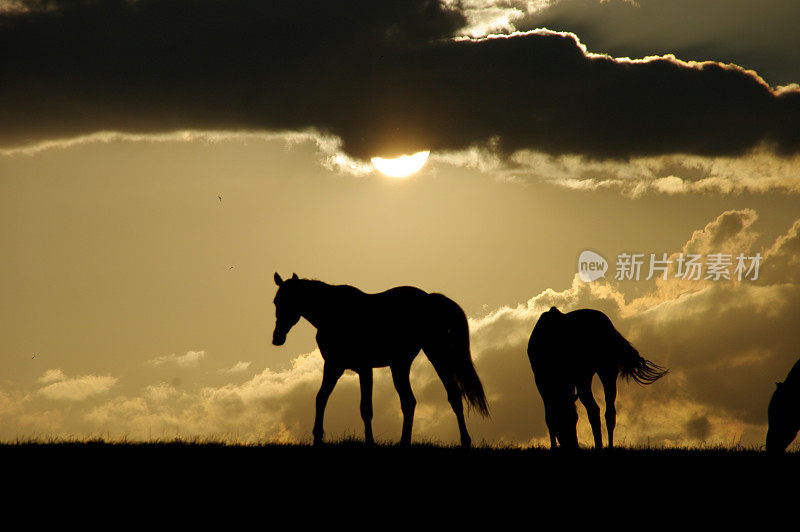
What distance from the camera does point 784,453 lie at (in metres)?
14.6

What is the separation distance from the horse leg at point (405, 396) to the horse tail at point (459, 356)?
2.68 ft

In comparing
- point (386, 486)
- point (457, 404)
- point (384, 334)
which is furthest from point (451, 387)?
point (386, 486)

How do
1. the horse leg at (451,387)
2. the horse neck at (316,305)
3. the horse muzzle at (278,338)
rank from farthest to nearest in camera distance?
the horse neck at (316,305) → the horse muzzle at (278,338) → the horse leg at (451,387)

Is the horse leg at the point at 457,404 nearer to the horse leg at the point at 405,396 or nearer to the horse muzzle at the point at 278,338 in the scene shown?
the horse leg at the point at 405,396

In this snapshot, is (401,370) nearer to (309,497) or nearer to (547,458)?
(547,458)

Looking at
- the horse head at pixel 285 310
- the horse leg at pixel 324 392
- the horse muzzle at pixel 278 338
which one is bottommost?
the horse leg at pixel 324 392

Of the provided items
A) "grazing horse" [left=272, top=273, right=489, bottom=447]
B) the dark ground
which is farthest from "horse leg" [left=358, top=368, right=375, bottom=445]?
the dark ground

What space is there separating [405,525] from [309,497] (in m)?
1.51

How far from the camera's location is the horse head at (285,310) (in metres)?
16.0

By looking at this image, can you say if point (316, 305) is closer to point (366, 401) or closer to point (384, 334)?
point (384, 334)

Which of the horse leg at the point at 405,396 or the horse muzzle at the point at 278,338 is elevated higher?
the horse muzzle at the point at 278,338

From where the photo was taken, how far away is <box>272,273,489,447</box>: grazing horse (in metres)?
15.7

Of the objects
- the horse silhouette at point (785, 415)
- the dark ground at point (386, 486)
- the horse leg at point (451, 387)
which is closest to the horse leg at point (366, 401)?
the horse leg at point (451, 387)

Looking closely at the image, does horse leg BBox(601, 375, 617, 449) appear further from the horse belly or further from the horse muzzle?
the horse muzzle
